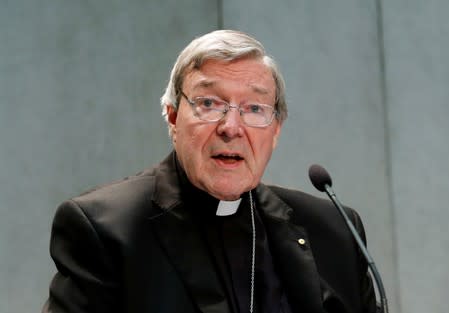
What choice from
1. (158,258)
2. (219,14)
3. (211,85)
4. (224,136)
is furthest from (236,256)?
(219,14)

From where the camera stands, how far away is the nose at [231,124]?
6.21 feet

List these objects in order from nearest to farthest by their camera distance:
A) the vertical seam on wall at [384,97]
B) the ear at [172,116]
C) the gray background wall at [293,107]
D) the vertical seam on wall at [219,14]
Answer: the ear at [172,116], the gray background wall at [293,107], the vertical seam on wall at [384,97], the vertical seam on wall at [219,14]

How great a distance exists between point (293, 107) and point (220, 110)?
1.31 metres

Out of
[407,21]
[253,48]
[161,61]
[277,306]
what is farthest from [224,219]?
[407,21]

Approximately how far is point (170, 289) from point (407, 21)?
1924mm

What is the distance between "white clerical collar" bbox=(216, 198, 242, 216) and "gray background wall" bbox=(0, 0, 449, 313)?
1100 mm

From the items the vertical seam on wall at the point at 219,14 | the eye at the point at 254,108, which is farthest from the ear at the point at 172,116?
the vertical seam on wall at the point at 219,14

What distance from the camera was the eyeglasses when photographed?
1933 mm

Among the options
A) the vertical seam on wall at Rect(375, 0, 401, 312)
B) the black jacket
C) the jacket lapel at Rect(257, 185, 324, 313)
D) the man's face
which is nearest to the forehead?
the man's face

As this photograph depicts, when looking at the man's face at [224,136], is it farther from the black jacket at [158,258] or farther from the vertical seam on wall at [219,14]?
the vertical seam on wall at [219,14]

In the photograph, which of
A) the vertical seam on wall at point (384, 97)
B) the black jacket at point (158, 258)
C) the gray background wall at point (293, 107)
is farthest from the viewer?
the vertical seam on wall at point (384, 97)

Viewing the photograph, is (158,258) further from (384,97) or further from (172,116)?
(384,97)

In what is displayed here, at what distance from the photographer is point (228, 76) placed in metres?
1.95

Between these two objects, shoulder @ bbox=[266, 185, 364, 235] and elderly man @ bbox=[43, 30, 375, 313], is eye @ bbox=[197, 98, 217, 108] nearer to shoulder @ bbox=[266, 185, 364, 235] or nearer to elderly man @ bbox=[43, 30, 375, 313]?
elderly man @ bbox=[43, 30, 375, 313]
